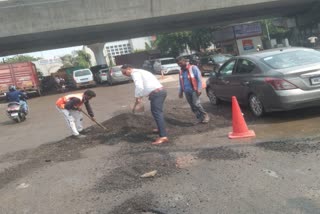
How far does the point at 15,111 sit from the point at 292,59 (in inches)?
411

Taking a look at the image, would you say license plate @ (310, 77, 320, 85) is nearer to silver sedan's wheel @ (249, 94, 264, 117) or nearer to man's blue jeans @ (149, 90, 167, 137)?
silver sedan's wheel @ (249, 94, 264, 117)

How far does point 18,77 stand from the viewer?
29172mm

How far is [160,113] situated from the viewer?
7648 millimetres

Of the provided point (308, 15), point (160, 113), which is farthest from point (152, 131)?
point (308, 15)

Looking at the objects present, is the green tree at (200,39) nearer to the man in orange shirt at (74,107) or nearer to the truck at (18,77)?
the truck at (18,77)

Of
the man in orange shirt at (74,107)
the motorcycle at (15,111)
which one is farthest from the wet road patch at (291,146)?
the motorcycle at (15,111)

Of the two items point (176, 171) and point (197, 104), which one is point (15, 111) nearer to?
point (197, 104)

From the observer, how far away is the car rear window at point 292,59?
8.40 meters

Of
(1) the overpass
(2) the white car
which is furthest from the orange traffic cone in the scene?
(2) the white car

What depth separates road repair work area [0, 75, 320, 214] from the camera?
4.53 metres

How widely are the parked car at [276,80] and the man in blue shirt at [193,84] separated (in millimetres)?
1049

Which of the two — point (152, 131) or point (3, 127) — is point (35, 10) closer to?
point (3, 127)

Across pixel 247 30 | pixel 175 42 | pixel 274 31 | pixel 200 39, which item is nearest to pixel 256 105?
pixel 247 30

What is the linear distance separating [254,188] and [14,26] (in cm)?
2843
